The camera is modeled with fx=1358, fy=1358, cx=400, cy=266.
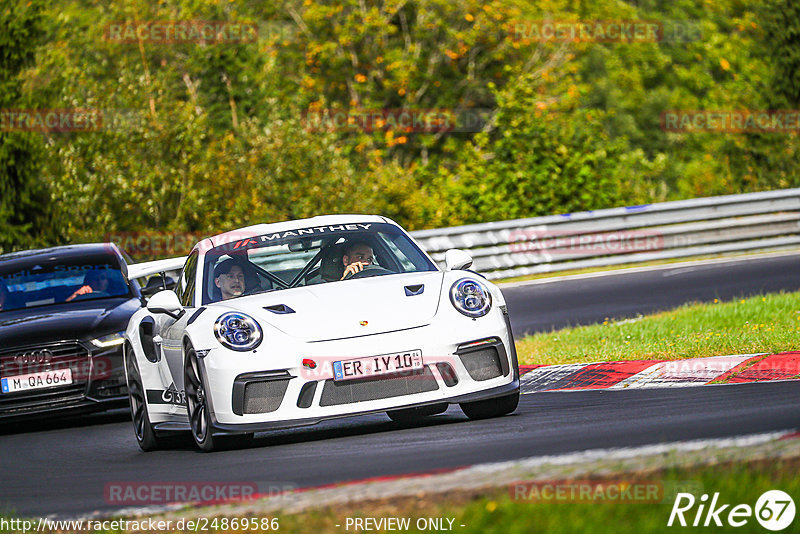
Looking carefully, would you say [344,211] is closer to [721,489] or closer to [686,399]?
[686,399]

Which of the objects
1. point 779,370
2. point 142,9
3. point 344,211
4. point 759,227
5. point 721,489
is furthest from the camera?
point 142,9

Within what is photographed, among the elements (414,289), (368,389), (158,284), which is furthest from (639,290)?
(368,389)

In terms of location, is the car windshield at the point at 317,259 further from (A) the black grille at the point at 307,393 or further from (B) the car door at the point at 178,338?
(A) the black grille at the point at 307,393

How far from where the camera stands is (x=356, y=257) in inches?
346

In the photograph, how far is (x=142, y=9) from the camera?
35.2 meters

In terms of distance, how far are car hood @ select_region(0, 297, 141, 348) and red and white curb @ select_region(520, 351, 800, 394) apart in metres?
3.50

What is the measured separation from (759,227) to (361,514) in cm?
1776

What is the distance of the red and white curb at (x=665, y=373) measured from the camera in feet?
30.0

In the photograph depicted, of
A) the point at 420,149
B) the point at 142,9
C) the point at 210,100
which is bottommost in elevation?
the point at 420,149

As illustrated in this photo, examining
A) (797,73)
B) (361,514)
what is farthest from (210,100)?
(361,514)

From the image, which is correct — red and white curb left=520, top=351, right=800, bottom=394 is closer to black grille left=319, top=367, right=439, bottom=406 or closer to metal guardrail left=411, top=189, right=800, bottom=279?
black grille left=319, top=367, right=439, bottom=406

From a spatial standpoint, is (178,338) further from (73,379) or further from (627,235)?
(627,235)

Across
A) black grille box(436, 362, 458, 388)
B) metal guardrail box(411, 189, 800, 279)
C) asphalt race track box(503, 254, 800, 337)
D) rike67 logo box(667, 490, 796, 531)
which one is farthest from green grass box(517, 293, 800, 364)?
metal guardrail box(411, 189, 800, 279)

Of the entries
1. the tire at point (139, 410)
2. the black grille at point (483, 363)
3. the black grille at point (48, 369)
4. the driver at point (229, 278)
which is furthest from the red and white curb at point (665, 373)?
the black grille at point (48, 369)
